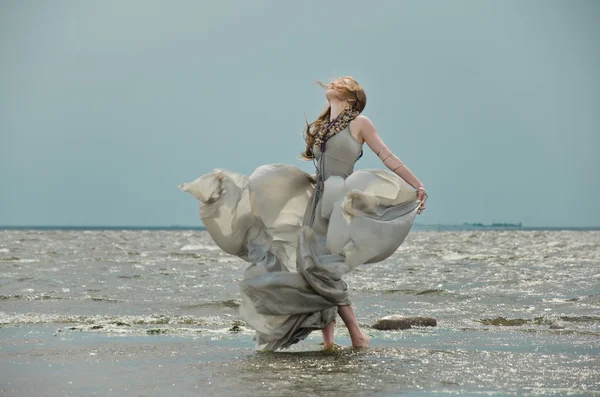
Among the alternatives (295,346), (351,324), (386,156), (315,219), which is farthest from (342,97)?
(295,346)

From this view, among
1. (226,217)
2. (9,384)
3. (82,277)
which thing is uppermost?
(226,217)

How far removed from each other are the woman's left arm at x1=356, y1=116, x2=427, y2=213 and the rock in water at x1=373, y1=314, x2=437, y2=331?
230cm

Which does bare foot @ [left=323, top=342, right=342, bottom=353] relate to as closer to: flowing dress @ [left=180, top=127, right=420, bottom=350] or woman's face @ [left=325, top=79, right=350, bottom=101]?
flowing dress @ [left=180, top=127, right=420, bottom=350]

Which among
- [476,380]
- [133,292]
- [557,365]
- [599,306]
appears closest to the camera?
[476,380]

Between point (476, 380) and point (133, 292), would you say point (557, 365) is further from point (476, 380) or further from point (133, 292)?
point (133, 292)

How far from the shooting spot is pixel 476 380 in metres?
5.58

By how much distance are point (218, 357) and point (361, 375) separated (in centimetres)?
158

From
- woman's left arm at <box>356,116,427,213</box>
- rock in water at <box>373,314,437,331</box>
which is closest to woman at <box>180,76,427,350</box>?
woman's left arm at <box>356,116,427,213</box>

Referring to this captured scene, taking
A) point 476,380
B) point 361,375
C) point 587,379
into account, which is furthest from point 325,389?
point 587,379

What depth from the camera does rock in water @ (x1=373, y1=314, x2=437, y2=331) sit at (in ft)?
30.4

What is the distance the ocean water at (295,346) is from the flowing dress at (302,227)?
39cm

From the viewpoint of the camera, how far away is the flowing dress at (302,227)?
714 centimetres

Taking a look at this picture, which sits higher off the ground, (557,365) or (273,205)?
(273,205)

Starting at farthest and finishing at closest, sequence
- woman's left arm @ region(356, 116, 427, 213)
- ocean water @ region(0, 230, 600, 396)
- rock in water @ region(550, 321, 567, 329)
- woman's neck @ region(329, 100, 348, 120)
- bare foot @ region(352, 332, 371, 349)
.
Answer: rock in water @ region(550, 321, 567, 329) < woman's neck @ region(329, 100, 348, 120) < bare foot @ region(352, 332, 371, 349) < woman's left arm @ region(356, 116, 427, 213) < ocean water @ region(0, 230, 600, 396)
